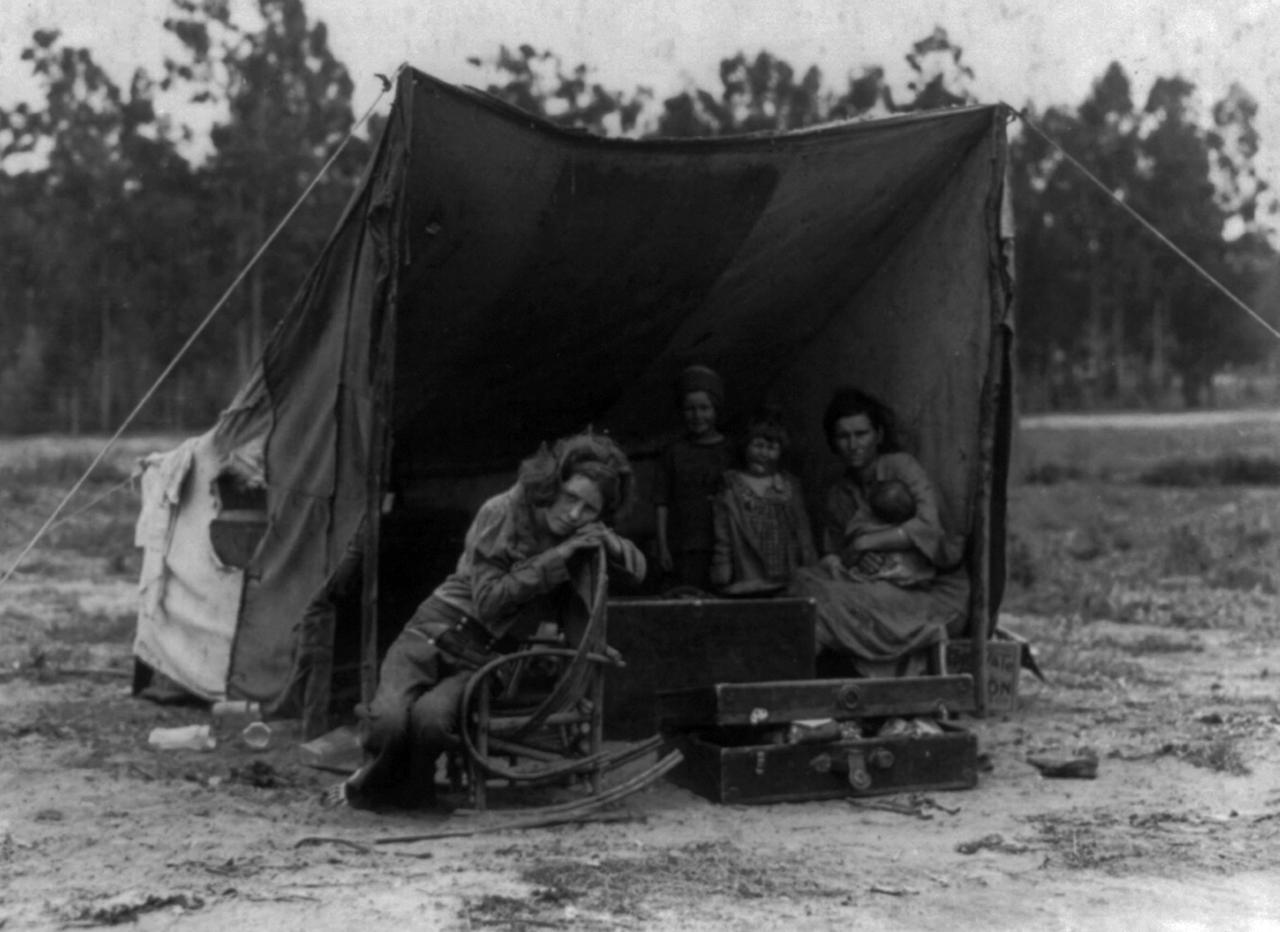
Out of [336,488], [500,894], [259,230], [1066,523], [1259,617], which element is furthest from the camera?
[259,230]

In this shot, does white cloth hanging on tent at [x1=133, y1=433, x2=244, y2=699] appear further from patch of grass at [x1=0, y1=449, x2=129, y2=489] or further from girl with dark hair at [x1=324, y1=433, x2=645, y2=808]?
patch of grass at [x1=0, y1=449, x2=129, y2=489]

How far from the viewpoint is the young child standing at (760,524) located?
659 cm

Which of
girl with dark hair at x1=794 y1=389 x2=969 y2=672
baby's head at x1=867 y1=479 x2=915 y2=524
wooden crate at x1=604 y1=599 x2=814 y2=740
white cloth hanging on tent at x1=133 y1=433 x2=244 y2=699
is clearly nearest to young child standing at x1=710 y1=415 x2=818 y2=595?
girl with dark hair at x1=794 y1=389 x2=969 y2=672

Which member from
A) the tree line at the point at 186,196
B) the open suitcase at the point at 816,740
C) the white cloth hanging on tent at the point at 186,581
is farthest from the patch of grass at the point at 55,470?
the open suitcase at the point at 816,740

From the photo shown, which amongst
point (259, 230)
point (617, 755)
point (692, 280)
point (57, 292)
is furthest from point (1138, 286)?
point (617, 755)

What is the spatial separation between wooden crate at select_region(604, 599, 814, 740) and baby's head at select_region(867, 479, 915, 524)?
104 centimetres

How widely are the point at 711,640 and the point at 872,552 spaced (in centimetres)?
127

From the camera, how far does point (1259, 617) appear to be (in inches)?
411

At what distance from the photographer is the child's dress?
6.59 metres

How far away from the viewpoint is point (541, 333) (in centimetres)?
695

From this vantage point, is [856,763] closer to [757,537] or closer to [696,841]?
[696,841]

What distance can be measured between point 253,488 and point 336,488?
3.27ft

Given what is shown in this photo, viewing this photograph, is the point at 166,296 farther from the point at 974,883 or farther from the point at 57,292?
the point at 974,883

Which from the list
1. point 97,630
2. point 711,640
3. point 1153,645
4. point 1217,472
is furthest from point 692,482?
point 1217,472
